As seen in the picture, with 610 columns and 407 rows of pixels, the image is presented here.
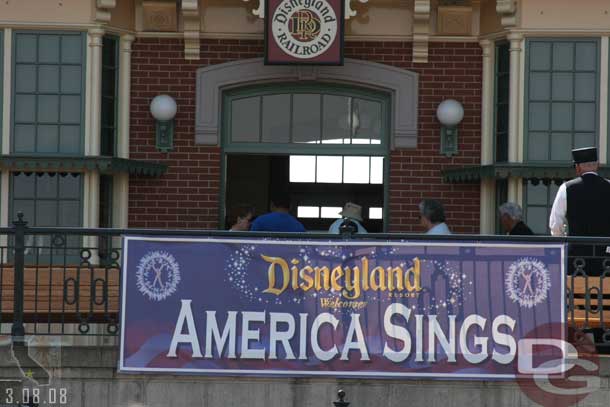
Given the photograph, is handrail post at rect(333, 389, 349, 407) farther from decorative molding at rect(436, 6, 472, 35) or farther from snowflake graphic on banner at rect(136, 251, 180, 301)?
decorative molding at rect(436, 6, 472, 35)

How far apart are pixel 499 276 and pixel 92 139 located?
4756mm

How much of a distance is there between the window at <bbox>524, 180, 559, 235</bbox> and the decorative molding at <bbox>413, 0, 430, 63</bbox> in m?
1.69

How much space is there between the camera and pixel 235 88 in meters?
13.9

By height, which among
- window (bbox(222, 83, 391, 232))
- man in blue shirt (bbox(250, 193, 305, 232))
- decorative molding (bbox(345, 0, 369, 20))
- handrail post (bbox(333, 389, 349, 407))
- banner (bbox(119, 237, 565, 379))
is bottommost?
handrail post (bbox(333, 389, 349, 407))

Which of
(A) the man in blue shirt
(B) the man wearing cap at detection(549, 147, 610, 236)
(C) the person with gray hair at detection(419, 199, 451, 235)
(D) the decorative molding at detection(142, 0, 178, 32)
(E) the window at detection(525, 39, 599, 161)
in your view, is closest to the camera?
(B) the man wearing cap at detection(549, 147, 610, 236)

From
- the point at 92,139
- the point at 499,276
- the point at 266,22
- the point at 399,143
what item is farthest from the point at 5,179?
the point at 499,276

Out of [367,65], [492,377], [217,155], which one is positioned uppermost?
[367,65]

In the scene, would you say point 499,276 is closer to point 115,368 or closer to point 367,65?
point 115,368

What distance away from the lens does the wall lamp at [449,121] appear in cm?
1357

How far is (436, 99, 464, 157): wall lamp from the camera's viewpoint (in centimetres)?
1357

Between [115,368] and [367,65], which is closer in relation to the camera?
[115,368]

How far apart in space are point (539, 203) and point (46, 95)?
4939mm
